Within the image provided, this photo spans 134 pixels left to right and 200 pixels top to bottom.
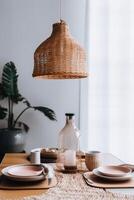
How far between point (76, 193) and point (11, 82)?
197 cm

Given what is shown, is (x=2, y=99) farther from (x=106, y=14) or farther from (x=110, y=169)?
(x=110, y=169)

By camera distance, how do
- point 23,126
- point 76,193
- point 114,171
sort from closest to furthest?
point 76,193
point 114,171
point 23,126

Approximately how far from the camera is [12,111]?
319 cm

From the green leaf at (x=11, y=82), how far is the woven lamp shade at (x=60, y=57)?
56.1 inches

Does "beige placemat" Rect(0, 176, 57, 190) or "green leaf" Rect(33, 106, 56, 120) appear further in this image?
"green leaf" Rect(33, 106, 56, 120)

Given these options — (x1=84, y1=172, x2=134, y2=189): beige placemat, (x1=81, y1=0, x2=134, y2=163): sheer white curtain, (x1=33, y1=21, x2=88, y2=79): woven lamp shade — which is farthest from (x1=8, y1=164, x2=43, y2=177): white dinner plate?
(x1=81, y1=0, x2=134, y2=163): sheer white curtain

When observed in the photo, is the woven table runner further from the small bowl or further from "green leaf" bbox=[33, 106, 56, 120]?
"green leaf" bbox=[33, 106, 56, 120]

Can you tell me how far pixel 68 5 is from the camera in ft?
10.7

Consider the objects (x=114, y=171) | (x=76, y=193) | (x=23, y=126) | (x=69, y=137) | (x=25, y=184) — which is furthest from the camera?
(x=23, y=126)

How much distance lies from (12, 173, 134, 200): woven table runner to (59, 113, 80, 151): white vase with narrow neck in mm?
400

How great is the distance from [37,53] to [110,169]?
0.69 metres

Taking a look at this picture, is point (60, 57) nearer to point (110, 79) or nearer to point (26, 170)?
point (26, 170)

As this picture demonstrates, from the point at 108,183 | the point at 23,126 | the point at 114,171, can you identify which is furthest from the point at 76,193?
the point at 23,126

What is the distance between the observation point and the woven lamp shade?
1.50 meters
